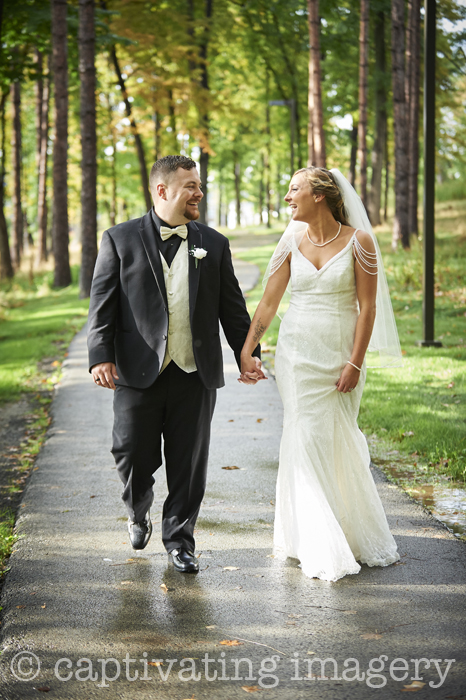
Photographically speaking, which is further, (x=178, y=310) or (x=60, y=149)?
(x=60, y=149)

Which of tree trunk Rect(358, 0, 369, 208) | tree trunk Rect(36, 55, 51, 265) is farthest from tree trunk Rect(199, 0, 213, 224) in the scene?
tree trunk Rect(36, 55, 51, 265)

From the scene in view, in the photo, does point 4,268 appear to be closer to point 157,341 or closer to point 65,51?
point 65,51

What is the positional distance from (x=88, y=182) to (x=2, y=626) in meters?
17.1

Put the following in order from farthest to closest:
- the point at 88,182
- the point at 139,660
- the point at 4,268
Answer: the point at 4,268, the point at 88,182, the point at 139,660

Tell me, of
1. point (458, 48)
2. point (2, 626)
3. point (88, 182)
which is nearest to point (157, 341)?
point (2, 626)

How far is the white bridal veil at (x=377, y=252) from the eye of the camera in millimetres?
4609

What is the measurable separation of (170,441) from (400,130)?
20103 mm

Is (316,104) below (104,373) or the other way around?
the other way around

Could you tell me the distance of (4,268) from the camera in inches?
995

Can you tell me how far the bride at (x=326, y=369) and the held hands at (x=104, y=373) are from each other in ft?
2.80

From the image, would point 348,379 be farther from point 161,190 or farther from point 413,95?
point 413,95

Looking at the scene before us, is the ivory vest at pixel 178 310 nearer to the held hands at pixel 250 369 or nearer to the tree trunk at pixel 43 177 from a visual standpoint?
the held hands at pixel 250 369

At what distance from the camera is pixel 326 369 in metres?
4.47

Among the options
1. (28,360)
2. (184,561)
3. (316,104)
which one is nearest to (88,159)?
(316,104)
